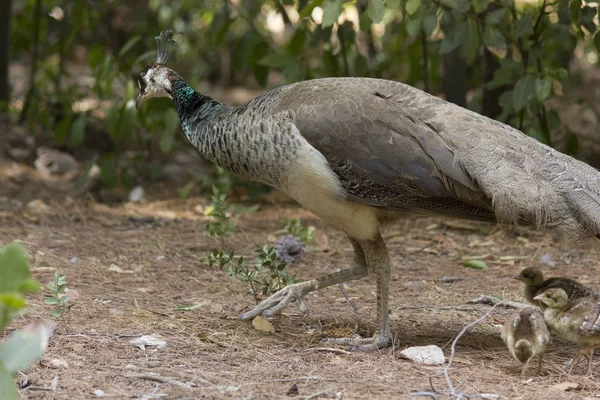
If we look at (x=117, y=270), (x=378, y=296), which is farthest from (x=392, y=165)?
(x=117, y=270)

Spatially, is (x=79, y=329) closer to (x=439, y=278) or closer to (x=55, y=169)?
(x=439, y=278)

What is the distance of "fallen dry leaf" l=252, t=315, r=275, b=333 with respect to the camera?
14.5 ft

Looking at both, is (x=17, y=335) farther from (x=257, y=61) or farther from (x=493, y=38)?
(x=257, y=61)

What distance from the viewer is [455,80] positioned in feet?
23.6

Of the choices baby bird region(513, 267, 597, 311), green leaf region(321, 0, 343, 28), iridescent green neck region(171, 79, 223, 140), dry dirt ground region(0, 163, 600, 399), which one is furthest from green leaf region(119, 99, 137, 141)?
baby bird region(513, 267, 597, 311)

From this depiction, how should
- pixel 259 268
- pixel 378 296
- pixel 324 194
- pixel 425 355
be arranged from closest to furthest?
pixel 425 355 < pixel 324 194 < pixel 378 296 < pixel 259 268

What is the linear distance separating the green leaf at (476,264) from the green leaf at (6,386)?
11.9 feet

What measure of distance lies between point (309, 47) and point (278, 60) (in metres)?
1.20

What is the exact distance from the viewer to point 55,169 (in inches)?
301

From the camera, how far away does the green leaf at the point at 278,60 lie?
21.0 ft

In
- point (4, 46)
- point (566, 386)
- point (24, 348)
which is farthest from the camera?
point (4, 46)

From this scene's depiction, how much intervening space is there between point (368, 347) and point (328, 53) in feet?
11.0

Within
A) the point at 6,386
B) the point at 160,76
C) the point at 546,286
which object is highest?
the point at 160,76

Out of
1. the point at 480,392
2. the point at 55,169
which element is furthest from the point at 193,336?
the point at 55,169
